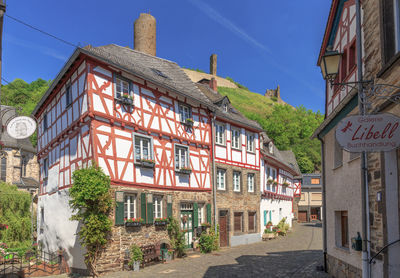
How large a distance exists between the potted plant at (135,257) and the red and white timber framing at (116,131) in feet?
7.72

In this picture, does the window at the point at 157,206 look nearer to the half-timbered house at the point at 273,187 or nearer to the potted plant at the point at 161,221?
the potted plant at the point at 161,221

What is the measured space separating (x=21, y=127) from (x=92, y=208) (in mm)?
3791

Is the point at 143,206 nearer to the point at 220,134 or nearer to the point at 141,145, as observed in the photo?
the point at 141,145

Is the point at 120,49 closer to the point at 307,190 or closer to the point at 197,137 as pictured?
the point at 197,137

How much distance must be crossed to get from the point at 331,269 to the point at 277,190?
17739mm

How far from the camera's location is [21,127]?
10.4m

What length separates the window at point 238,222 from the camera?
2119 centimetres

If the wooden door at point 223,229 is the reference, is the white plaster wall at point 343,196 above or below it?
above

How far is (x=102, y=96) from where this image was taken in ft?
45.1

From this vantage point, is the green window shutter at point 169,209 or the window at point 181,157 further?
the window at point 181,157

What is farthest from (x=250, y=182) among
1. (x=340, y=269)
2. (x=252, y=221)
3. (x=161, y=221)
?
(x=340, y=269)

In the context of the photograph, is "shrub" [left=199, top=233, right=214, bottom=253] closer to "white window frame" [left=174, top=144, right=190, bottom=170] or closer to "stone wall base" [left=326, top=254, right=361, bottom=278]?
"white window frame" [left=174, top=144, right=190, bottom=170]

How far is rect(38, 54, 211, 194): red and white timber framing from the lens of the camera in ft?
44.4

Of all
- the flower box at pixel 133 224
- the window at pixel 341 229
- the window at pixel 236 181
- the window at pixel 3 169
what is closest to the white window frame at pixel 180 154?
→ the flower box at pixel 133 224
